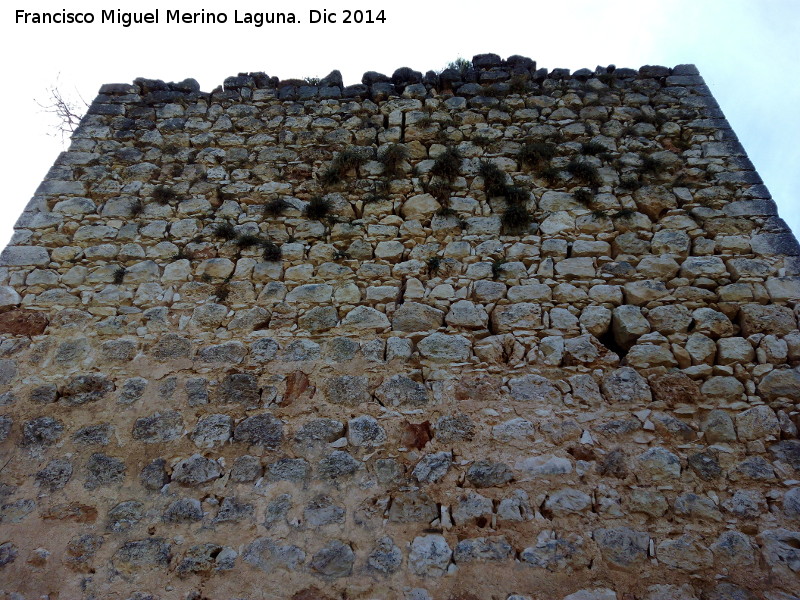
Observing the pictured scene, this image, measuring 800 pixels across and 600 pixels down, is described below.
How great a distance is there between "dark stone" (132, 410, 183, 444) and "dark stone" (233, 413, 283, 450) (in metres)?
0.39

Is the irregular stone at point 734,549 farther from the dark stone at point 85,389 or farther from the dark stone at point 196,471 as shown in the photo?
the dark stone at point 85,389

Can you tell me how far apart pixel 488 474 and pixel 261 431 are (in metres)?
1.41

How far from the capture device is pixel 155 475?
368cm

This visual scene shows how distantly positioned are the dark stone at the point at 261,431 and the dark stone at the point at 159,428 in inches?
15.4

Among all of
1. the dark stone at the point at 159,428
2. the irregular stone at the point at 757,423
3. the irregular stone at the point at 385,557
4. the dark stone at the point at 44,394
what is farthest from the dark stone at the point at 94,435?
the irregular stone at the point at 757,423

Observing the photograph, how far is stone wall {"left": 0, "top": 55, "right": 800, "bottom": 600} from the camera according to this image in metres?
3.33

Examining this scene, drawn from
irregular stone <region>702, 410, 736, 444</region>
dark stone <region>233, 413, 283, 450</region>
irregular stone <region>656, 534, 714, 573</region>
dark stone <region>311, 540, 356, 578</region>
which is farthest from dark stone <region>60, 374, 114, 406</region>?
irregular stone <region>702, 410, 736, 444</region>

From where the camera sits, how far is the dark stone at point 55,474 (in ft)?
12.1

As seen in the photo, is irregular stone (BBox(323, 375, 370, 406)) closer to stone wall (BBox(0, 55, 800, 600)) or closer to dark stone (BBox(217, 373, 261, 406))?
stone wall (BBox(0, 55, 800, 600))

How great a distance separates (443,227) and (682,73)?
8.77 ft

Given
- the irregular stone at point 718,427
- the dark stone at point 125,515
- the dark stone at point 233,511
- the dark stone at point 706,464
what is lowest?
the dark stone at point 125,515

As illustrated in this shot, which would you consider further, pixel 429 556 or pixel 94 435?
pixel 94 435

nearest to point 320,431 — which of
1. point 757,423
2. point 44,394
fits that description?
point 44,394

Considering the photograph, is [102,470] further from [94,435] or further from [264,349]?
[264,349]
